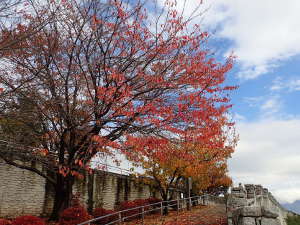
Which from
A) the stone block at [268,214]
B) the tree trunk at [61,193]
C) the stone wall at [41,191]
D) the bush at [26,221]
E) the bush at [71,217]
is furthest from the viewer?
the stone wall at [41,191]

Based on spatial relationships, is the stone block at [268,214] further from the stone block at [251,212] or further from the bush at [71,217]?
the bush at [71,217]

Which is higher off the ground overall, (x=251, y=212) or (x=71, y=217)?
(x=251, y=212)

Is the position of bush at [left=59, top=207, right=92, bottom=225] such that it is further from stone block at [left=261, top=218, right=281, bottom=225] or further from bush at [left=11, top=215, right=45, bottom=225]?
stone block at [left=261, top=218, right=281, bottom=225]

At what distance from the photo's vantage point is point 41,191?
16.8m

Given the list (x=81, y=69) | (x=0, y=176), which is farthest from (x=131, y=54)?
(x=0, y=176)

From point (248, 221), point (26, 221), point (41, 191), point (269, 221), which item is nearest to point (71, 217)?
point (26, 221)

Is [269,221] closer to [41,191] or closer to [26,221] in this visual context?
[26,221]

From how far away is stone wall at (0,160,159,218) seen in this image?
48.9ft

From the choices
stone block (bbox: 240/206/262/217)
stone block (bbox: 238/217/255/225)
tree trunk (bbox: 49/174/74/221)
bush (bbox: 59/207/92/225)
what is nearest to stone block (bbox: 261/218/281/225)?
stone block (bbox: 240/206/262/217)

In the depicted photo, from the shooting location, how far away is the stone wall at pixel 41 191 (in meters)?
14.9

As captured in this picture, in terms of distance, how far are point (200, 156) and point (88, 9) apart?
14795 millimetres

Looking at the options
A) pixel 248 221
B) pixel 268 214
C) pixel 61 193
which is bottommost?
pixel 248 221

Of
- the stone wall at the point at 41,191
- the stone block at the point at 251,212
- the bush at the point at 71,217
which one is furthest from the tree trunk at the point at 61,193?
the stone block at the point at 251,212

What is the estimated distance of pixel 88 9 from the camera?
40.1 feet
